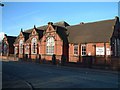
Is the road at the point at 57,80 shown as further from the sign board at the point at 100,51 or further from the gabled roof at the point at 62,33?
the gabled roof at the point at 62,33

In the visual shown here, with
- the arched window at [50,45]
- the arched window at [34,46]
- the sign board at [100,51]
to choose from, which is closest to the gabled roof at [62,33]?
the arched window at [50,45]

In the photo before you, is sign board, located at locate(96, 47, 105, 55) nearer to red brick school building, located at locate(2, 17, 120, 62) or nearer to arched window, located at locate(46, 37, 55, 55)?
A: red brick school building, located at locate(2, 17, 120, 62)

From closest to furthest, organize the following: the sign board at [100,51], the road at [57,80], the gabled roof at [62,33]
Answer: the road at [57,80]
the sign board at [100,51]
the gabled roof at [62,33]

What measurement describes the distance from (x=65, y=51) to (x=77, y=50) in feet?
9.90

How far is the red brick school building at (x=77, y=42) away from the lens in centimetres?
3501

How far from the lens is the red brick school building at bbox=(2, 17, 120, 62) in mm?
35009

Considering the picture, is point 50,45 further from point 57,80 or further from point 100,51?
point 57,80

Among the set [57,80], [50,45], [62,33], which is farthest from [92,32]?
[57,80]

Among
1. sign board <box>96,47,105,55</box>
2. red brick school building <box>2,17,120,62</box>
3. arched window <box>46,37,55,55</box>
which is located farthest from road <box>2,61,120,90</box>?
arched window <box>46,37,55,55</box>

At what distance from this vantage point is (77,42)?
1558 inches

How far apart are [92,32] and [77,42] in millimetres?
3343

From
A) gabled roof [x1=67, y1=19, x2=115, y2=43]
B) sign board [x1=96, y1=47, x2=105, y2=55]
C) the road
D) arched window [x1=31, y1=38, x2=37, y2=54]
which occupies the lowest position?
the road

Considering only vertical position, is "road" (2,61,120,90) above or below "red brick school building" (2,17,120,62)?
below

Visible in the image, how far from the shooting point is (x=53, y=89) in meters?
12.8
